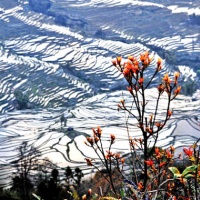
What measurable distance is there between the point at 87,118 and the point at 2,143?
412 cm

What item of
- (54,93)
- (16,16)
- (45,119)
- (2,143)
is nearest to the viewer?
(2,143)

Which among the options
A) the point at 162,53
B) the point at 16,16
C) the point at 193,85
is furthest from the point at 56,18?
the point at 193,85

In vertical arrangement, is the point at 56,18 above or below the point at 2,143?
above

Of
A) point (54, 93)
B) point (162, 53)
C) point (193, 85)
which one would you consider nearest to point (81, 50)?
point (162, 53)

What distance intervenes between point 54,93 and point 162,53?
367 inches

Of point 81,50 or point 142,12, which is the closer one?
point 81,50

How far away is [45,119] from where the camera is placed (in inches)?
688

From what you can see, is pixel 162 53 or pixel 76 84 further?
pixel 162 53

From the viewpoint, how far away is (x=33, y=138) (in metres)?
15.0

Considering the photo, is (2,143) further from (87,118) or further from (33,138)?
(87,118)

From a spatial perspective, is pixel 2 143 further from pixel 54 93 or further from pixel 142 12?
pixel 142 12

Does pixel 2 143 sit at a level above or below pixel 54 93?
below

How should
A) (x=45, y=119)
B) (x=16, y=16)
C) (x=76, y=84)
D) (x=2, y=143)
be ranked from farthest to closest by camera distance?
(x=16, y=16)
(x=76, y=84)
(x=45, y=119)
(x=2, y=143)

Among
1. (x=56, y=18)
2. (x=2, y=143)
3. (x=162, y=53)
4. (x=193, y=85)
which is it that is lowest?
(x=2, y=143)
